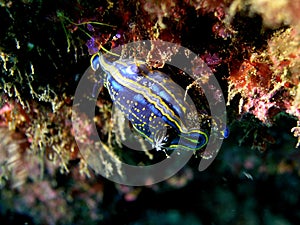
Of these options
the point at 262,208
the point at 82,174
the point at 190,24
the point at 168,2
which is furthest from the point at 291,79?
the point at 82,174

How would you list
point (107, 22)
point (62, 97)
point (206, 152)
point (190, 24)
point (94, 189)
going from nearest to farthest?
1. point (190, 24)
2. point (107, 22)
3. point (206, 152)
4. point (62, 97)
5. point (94, 189)

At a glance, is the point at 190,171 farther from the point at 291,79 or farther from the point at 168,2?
the point at 168,2

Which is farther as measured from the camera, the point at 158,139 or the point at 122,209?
the point at 122,209

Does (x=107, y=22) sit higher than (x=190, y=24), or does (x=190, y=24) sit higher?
(x=190, y=24)

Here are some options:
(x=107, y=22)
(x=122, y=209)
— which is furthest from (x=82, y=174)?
(x=107, y=22)

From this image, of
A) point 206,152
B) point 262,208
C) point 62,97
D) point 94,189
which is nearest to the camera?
point 206,152

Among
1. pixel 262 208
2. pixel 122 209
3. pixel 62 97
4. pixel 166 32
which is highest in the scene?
pixel 166 32
